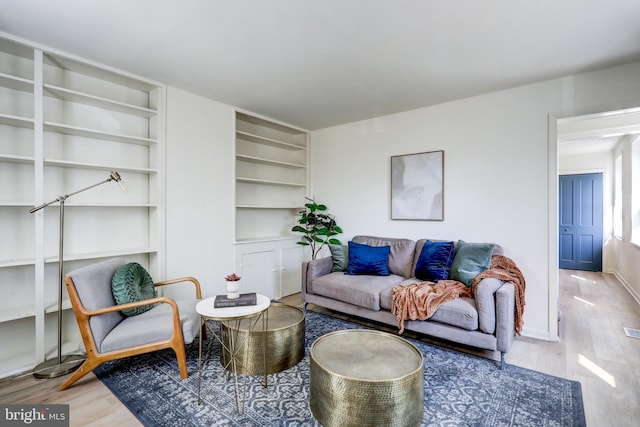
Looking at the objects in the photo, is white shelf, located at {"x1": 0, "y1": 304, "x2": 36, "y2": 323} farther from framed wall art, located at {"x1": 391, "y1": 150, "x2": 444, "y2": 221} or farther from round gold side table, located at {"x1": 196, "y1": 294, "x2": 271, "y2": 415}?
framed wall art, located at {"x1": 391, "y1": 150, "x2": 444, "y2": 221}

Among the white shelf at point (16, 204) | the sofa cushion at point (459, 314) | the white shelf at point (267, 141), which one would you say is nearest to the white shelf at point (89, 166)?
the white shelf at point (16, 204)

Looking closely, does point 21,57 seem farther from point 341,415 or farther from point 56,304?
point 341,415

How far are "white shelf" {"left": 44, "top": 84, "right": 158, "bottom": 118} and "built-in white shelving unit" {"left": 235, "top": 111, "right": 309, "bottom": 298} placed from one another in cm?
104

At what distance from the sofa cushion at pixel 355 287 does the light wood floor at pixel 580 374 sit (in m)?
A: 0.47

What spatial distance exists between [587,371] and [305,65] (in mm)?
3290

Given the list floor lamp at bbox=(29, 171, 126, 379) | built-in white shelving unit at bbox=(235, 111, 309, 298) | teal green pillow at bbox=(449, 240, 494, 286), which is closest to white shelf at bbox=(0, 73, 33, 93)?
floor lamp at bbox=(29, 171, 126, 379)

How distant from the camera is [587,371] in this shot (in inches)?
87.9

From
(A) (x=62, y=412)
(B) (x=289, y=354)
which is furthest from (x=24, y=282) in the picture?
(B) (x=289, y=354)

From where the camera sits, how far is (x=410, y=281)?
3090 mm

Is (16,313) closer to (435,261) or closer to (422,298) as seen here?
(422,298)

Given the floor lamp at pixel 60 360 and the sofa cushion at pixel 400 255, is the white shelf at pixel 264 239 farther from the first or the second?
the floor lamp at pixel 60 360

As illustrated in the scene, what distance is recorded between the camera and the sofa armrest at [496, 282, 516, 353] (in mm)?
2215

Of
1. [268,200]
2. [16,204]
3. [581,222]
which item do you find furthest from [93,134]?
[581,222]

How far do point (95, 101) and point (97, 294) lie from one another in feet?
5.76
